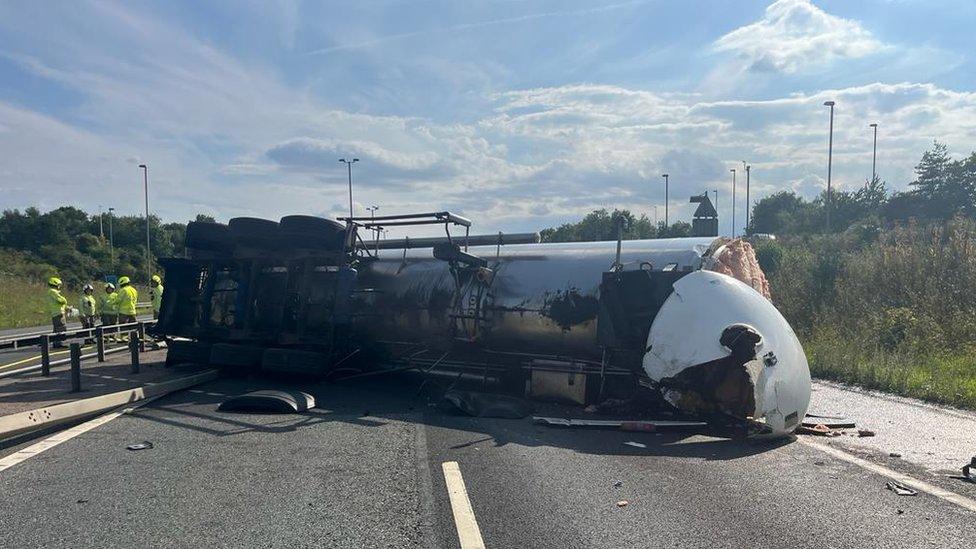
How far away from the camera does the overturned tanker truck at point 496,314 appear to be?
719 cm

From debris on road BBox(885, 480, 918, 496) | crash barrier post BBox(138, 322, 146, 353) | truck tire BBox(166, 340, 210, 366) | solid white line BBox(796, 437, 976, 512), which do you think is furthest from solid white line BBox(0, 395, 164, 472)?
crash barrier post BBox(138, 322, 146, 353)

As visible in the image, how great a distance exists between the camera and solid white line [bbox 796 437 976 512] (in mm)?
4902

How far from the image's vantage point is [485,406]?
8.39 meters

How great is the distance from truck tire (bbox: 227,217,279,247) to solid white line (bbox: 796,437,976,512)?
8.25 meters

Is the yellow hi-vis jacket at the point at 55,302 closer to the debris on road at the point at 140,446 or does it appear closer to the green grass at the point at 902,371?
the debris on road at the point at 140,446

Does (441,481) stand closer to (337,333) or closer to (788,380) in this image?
(788,380)

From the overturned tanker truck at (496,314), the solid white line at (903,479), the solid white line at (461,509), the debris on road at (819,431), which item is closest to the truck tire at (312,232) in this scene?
the overturned tanker truck at (496,314)

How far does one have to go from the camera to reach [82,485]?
524cm

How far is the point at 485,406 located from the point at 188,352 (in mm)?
5782

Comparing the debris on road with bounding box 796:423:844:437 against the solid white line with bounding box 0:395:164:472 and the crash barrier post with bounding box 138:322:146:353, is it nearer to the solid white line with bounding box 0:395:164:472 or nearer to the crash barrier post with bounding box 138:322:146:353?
the solid white line with bounding box 0:395:164:472

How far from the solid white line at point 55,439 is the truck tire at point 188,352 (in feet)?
9.66

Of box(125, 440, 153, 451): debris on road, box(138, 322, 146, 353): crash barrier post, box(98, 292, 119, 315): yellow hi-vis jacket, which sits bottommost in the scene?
box(138, 322, 146, 353): crash barrier post

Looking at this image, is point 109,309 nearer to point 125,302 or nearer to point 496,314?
point 125,302

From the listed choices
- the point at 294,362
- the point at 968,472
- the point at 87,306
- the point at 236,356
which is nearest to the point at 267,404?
the point at 294,362
